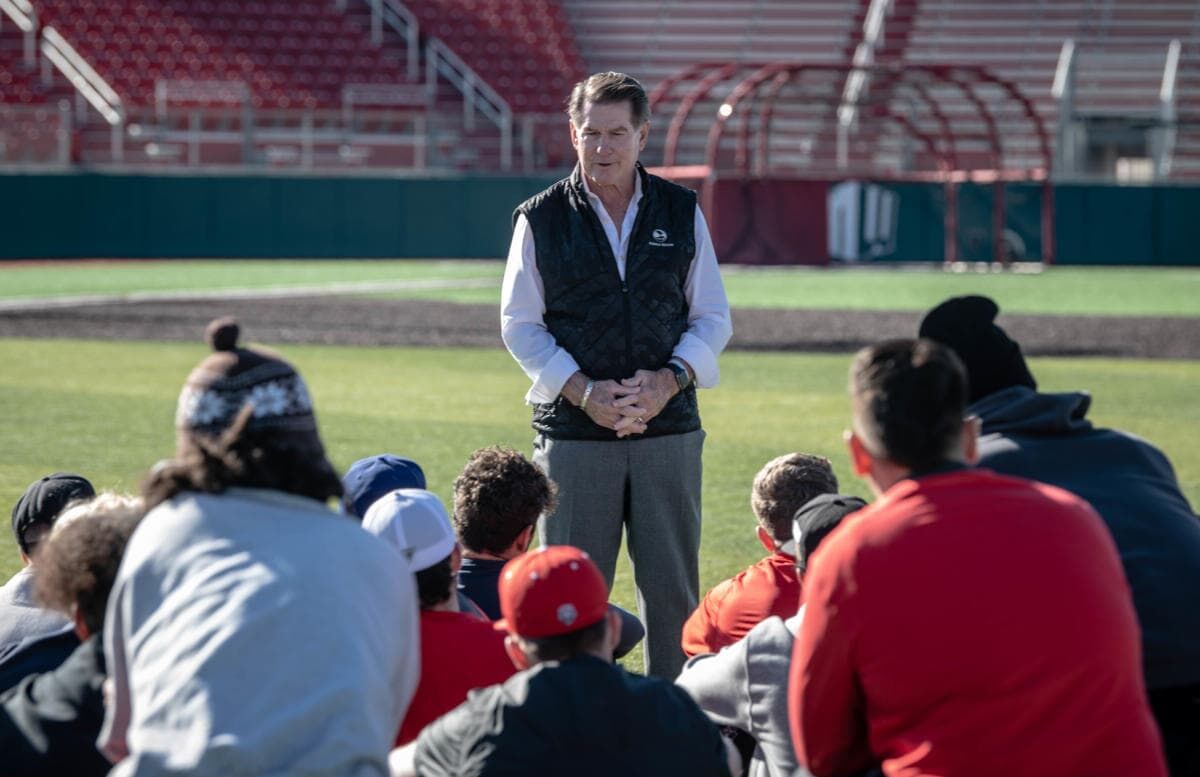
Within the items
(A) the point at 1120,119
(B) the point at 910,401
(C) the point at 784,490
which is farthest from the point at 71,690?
(A) the point at 1120,119

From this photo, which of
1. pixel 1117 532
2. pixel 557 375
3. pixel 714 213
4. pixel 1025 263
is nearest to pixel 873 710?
pixel 1117 532

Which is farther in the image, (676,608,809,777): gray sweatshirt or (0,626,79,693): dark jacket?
(0,626,79,693): dark jacket

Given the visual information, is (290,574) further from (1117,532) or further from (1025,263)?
(1025,263)

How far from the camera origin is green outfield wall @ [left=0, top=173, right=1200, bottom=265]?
31.7 meters

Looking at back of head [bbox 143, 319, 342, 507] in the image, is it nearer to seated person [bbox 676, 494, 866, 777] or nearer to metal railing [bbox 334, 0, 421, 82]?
seated person [bbox 676, 494, 866, 777]

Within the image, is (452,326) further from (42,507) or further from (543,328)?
(42,507)

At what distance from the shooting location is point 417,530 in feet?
11.9

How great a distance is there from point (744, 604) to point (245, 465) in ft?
6.45

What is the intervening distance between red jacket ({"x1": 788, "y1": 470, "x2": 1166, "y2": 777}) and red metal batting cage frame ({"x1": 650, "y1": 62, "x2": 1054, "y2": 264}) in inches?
933

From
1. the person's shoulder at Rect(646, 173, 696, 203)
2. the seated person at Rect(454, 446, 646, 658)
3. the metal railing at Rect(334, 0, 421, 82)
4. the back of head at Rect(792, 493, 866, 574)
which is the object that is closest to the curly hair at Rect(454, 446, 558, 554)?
the seated person at Rect(454, 446, 646, 658)

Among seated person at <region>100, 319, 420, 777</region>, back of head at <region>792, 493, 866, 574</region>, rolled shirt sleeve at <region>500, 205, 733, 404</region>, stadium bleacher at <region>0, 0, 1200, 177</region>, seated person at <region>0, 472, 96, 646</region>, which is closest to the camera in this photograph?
seated person at <region>100, 319, 420, 777</region>

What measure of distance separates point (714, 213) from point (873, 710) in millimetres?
26779

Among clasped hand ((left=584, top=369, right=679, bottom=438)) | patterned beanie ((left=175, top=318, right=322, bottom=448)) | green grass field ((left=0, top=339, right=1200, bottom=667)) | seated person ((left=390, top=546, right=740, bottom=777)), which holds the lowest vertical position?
green grass field ((left=0, top=339, right=1200, bottom=667))

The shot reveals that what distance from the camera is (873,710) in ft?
9.26
